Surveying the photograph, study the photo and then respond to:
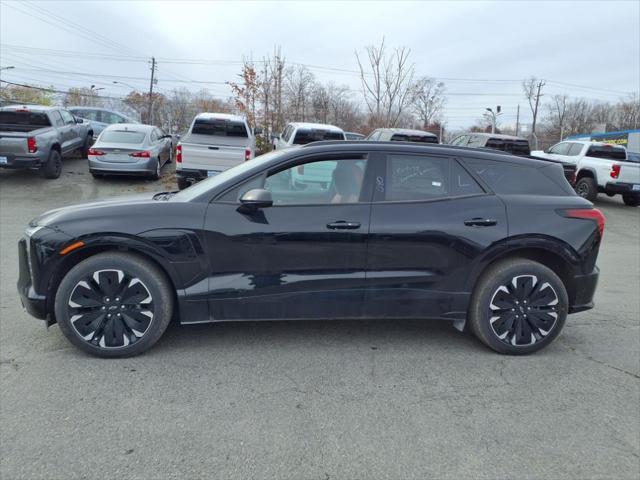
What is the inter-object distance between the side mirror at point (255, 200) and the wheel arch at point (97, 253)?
735mm

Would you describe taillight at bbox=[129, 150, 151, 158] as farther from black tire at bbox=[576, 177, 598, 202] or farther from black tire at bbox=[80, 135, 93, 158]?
black tire at bbox=[576, 177, 598, 202]

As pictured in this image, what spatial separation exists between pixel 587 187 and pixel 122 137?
45.8 feet

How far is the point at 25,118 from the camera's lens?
13227mm

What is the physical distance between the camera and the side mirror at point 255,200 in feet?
12.1

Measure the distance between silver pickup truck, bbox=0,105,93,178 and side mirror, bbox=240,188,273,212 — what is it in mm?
11273

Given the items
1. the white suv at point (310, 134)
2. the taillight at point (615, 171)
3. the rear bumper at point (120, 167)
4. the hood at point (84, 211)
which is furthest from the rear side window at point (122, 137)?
the taillight at point (615, 171)

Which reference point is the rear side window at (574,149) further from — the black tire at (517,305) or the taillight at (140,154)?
the black tire at (517,305)

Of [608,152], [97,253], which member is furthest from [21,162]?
[608,152]

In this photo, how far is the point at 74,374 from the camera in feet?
11.4

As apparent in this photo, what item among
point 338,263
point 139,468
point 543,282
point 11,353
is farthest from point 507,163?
point 11,353

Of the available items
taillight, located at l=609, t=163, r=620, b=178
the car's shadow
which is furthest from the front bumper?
taillight, located at l=609, t=163, r=620, b=178

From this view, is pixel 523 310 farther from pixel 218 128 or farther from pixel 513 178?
pixel 218 128

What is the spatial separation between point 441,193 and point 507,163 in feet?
2.32

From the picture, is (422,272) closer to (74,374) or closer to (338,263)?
(338,263)
